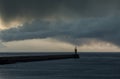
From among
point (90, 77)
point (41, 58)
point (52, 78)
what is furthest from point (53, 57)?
point (90, 77)

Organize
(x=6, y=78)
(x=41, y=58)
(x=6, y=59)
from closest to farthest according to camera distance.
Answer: (x=6, y=59) < (x=41, y=58) < (x=6, y=78)

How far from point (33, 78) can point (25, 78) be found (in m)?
2.09

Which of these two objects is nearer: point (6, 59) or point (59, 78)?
point (6, 59)

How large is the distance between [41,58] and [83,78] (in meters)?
22.8

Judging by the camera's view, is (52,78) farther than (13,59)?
Yes

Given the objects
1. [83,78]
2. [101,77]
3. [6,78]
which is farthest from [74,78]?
[6,78]

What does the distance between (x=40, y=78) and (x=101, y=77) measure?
17.3 m

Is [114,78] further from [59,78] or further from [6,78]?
[6,78]

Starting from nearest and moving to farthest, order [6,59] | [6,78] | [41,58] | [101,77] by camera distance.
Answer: [6,59]
[41,58]
[6,78]
[101,77]

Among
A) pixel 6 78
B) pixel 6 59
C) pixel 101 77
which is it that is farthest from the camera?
pixel 101 77

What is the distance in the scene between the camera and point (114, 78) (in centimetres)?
9269

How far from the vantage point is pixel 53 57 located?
75750 mm

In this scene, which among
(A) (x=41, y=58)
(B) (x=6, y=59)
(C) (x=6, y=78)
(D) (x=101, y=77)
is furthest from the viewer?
(D) (x=101, y=77)

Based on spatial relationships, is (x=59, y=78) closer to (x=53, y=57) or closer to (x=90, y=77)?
(x=90, y=77)
